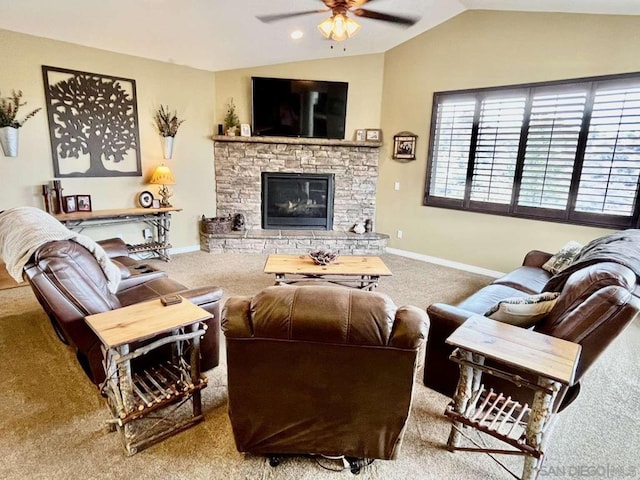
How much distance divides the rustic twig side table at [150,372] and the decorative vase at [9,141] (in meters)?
3.19

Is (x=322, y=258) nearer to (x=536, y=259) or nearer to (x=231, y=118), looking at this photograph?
(x=536, y=259)

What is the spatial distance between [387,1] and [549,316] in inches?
139

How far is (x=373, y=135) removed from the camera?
5.75 metres

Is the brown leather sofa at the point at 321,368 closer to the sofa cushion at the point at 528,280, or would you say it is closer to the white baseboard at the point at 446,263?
the sofa cushion at the point at 528,280

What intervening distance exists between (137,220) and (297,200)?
2.38 metres

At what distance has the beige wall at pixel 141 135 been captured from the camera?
3955 millimetres

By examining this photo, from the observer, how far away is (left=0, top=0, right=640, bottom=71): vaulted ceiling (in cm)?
351

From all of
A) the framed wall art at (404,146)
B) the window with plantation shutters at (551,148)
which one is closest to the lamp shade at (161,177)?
the framed wall art at (404,146)

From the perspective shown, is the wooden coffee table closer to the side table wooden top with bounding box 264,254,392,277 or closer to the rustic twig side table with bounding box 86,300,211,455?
the side table wooden top with bounding box 264,254,392,277

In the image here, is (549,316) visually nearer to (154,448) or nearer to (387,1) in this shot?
(154,448)

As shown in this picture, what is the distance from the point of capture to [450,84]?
4969 millimetres

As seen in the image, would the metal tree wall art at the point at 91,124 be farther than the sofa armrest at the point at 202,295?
Yes

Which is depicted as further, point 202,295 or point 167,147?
point 167,147

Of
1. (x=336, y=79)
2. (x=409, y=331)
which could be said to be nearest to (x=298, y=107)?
(x=336, y=79)
